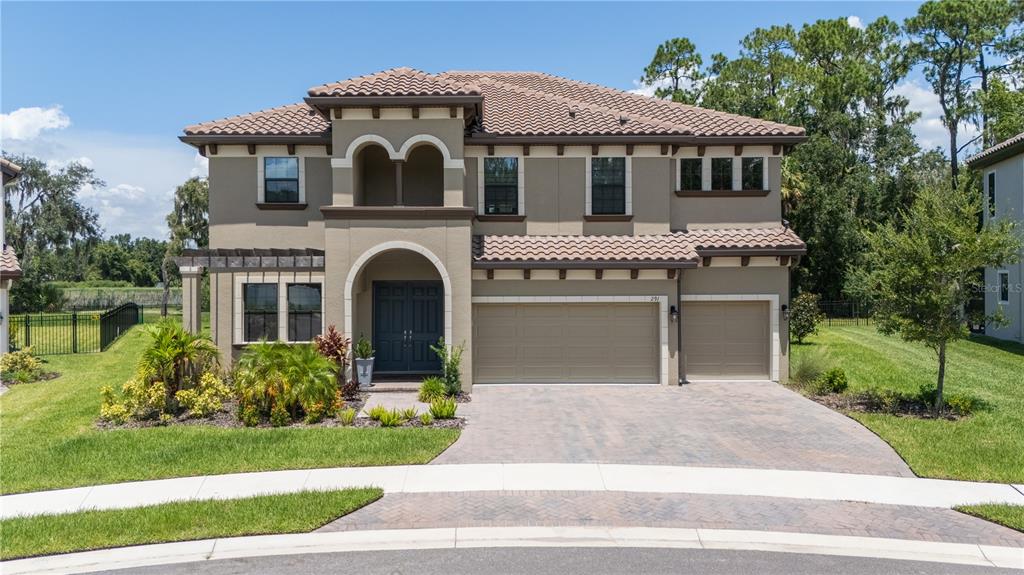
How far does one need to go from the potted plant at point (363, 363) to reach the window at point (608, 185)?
7734 millimetres

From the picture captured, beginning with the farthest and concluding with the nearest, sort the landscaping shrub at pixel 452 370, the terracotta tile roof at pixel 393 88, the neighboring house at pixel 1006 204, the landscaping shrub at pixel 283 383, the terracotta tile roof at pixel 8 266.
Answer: the neighboring house at pixel 1006 204 → the terracotta tile roof at pixel 8 266 → the terracotta tile roof at pixel 393 88 → the landscaping shrub at pixel 452 370 → the landscaping shrub at pixel 283 383

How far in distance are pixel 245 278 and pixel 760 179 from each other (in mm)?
15391

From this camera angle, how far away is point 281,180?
19.0 metres

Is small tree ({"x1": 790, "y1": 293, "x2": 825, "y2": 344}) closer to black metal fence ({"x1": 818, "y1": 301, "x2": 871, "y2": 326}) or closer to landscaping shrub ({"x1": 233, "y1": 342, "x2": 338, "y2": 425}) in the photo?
black metal fence ({"x1": 818, "y1": 301, "x2": 871, "y2": 326})

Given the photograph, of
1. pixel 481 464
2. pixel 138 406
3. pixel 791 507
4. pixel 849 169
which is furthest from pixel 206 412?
pixel 849 169

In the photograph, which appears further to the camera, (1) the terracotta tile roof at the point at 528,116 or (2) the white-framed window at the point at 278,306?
(2) the white-framed window at the point at 278,306

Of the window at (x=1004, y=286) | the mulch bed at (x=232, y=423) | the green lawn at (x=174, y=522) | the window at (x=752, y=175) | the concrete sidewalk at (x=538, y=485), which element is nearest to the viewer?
the green lawn at (x=174, y=522)

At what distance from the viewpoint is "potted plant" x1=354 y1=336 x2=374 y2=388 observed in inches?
672

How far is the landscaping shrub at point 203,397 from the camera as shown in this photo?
552 inches

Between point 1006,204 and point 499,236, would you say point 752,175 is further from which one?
point 1006,204

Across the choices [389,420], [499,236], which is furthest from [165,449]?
[499,236]

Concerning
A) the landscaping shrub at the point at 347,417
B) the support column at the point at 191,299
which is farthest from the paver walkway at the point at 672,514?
the support column at the point at 191,299

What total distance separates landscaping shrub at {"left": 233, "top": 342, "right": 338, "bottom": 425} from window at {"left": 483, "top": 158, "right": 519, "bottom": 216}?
751 cm

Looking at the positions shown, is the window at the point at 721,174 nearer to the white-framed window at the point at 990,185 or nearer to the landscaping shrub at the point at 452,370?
the landscaping shrub at the point at 452,370
